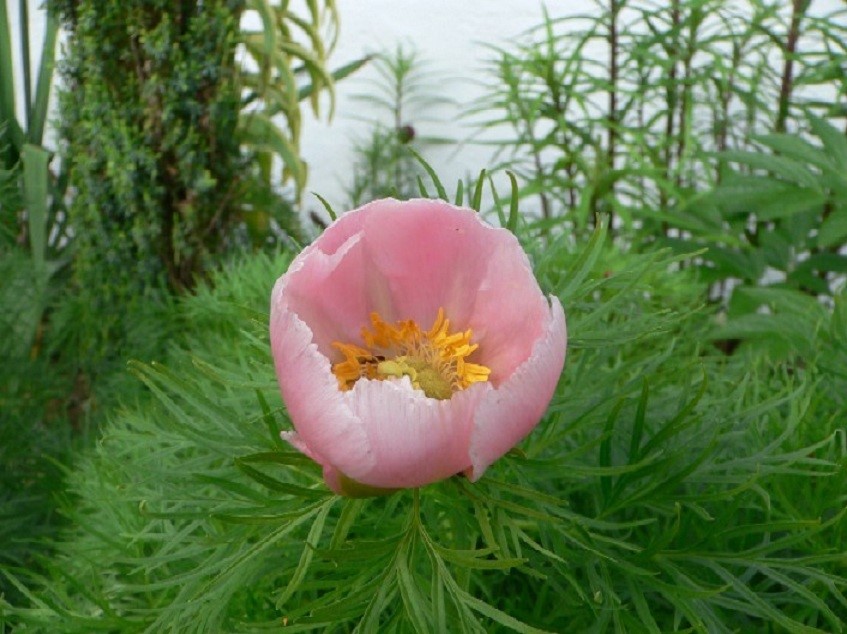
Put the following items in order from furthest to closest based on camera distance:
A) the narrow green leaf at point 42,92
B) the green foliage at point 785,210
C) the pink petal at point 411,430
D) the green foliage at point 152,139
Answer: the narrow green leaf at point 42,92
the green foliage at point 152,139
the green foliage at point 785,210
the pink petal at point 411,430

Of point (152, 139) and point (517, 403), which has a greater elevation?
point (517, 403)

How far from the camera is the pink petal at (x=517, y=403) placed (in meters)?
0.24

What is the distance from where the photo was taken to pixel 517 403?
0.25 meters

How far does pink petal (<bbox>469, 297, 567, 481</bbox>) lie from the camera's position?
24 centimetres

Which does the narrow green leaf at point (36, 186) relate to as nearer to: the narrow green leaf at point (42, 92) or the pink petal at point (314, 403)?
the narrow green leaf at point (42, 92)

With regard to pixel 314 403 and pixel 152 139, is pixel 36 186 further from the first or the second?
pixel 314 403

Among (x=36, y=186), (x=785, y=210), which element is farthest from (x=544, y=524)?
(x=36, y=186)

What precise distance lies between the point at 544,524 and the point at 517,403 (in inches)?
2.8

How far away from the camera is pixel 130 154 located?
47.1 inches

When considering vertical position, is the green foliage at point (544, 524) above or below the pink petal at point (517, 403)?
below

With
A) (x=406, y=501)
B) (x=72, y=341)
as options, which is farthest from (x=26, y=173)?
(x=406, y=501)

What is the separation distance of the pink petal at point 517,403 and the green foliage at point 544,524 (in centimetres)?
3

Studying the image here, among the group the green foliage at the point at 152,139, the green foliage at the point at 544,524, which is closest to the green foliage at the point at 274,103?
the green foliage at the point at 152,139

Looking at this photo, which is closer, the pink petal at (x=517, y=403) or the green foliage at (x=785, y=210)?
the pink petal at (x=517, y=403)
